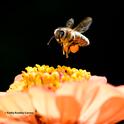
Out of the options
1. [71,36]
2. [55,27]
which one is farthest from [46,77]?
[55,27]


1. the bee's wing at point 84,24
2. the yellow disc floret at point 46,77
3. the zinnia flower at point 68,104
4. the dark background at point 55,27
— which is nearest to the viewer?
the zinnia flower at point 68,104

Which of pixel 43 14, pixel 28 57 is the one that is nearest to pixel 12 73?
pixel 28 57

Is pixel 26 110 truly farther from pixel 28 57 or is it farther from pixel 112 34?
pixel 112 34

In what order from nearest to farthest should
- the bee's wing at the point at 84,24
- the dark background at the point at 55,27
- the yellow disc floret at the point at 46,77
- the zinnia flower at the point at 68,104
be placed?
the zinnia flower at the point at 68,104 → the yellow disc floret at the point at 46,77 → the bee's wing at the point at 84,24 → the dark background at the point at 55,27

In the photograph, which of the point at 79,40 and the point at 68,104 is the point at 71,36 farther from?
the point at 68,104

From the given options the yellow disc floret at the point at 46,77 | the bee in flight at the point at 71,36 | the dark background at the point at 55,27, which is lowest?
the yellow disc floret at the point at 46,77

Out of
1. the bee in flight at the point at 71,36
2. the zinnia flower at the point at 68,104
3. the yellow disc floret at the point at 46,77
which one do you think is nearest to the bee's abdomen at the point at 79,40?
the bee in flight at the point at 71,36

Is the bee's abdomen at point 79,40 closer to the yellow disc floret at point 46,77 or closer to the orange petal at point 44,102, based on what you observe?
the yellow disc floret at point 46,77

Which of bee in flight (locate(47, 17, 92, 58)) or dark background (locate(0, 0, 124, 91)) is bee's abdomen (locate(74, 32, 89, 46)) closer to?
bee in flight (locate(47, 17, 92, 58))
